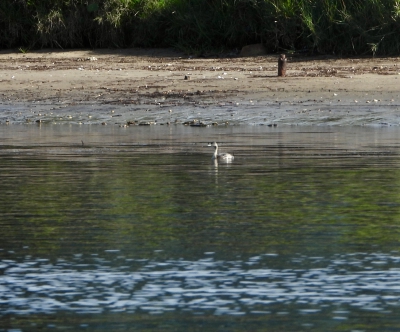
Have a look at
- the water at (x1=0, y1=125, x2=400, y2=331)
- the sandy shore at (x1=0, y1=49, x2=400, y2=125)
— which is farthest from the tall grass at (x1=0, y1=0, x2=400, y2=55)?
the water at (x1=0, y1=125, x2=400, y2=331)

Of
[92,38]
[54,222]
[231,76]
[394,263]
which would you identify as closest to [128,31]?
[92,38]

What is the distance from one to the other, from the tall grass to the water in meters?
10.1

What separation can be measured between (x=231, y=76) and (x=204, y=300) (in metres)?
15.2

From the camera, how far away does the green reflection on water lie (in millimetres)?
7156

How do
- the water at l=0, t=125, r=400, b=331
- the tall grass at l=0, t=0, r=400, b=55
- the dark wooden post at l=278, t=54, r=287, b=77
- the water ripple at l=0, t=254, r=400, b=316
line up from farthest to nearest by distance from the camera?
the tall grass at l=0, t=0, r=400, b=55
the dark wooden post at l=278, t=54, r=287, b=77
the water ripple at l=0, t=254, r=400, b=316
the water at l=0, t=125, r=400, b=331

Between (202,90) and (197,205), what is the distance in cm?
1087

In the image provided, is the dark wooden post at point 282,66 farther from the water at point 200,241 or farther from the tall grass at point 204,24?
the water at point 200,241

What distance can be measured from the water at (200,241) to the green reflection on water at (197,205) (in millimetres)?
15

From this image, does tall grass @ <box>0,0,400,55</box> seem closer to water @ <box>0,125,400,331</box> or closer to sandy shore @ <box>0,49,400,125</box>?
sandy shore @ <box>0,49,400,125</box>

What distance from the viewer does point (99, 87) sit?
66.0ft

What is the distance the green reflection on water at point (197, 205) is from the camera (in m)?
7.16

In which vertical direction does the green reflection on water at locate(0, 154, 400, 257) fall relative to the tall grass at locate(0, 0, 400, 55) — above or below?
below

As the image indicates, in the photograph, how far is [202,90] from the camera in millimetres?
19484

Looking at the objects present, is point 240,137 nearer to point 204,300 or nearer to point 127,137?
point 127,137
